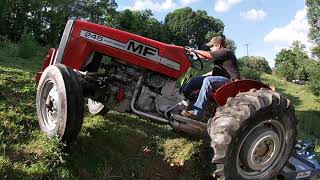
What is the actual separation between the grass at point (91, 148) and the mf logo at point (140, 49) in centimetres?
136

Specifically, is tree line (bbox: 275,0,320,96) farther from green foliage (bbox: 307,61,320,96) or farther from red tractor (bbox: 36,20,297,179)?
red tractor (bbox: 36,20,297,179)

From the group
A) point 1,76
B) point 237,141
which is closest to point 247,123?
point 237,141

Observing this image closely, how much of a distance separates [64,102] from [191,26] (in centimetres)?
4322

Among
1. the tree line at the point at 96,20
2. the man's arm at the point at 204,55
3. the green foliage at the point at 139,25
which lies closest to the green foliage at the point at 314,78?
the tree line at the point at 96,20

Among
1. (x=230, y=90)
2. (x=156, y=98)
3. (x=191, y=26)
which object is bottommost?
(x=156, y=98)

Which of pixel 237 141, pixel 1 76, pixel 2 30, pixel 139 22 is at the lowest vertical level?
pixel 237 141

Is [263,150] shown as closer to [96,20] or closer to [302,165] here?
[302,165]

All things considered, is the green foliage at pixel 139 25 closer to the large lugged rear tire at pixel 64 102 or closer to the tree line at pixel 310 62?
the tree line at pixel 310 62

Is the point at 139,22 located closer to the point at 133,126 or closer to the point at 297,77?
the point at 297,77

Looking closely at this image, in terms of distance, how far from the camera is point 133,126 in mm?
8305

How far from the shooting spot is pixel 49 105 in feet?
20.5

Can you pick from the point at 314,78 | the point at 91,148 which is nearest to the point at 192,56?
the point at 91,148

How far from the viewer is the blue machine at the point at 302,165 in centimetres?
766

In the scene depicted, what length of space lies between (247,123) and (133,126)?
2.73 m
